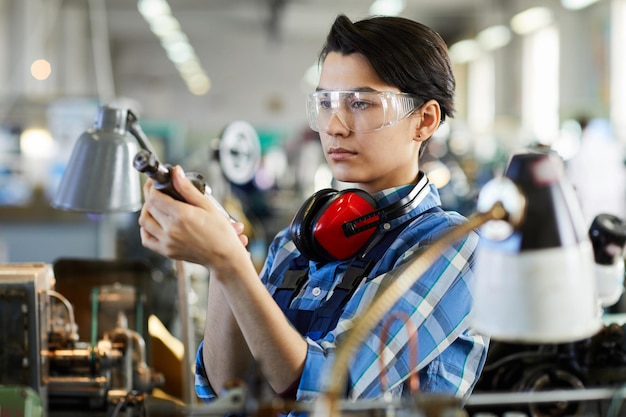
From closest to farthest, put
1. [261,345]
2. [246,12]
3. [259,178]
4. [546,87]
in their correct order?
[261,345]
[259,178]
[546,87]
[246,12]

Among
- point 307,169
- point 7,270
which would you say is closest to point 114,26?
point 307,169

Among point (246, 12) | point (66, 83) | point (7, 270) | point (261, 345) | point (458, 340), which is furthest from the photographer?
point (246, 12)

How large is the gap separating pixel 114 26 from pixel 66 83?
10.7 ft

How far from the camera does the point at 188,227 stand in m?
1.18

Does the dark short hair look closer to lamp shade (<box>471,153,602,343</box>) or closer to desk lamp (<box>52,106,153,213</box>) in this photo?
desk lamp (<box>52,106,153,213</box>)

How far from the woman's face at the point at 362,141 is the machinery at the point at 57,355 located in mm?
589

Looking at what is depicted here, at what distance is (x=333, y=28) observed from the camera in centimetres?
164

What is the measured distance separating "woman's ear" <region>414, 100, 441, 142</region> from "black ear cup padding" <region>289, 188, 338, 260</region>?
20cm

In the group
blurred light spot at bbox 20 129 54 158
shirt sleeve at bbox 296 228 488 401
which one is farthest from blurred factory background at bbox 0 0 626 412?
shirt sleeve at bbox 296 228 488 401

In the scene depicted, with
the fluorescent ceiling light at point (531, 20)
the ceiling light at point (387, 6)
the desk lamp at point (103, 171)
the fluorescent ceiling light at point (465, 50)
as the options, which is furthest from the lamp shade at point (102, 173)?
the fluorescent ceiling light at point (465, 50)

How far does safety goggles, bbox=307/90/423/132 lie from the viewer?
5.17 feet

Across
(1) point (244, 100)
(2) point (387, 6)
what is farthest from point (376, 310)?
(1) point (244, 100)

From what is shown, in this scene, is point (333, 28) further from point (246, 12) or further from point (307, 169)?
point (246, 12)

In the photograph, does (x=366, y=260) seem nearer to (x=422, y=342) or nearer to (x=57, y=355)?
(x=422, y=342)
